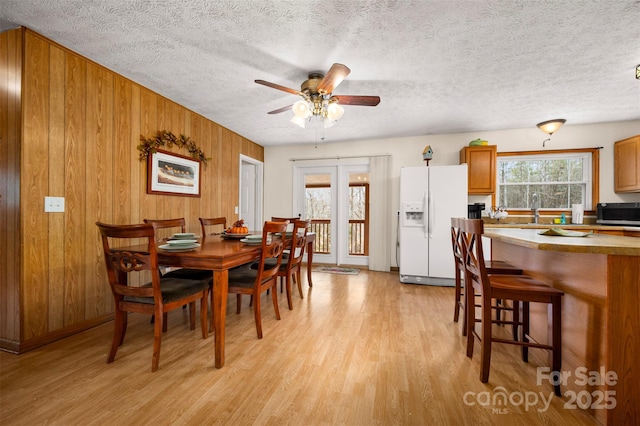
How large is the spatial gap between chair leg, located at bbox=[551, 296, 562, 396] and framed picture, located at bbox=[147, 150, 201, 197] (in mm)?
3634

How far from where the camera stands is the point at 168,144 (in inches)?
126

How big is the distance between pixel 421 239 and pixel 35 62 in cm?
444

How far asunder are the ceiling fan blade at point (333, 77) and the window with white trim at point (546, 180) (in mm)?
3514

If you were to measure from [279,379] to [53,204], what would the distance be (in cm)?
221

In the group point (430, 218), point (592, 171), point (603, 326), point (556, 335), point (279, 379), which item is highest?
point (592, 171)

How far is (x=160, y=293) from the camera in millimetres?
1709

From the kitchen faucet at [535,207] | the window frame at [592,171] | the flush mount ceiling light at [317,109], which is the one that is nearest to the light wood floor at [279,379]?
the flush mount ceiling light at [317,109]

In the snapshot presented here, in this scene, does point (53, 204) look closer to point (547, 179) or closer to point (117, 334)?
point (117, 334)

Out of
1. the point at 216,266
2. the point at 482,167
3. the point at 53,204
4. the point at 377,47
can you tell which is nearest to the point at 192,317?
the point at 216,266

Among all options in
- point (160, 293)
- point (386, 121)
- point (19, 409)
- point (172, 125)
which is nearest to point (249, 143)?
point (172, 125)

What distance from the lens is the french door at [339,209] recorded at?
5.10 metres

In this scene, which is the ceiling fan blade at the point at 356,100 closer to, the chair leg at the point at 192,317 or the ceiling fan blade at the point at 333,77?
the ceiling fan blade at the point at 333,77

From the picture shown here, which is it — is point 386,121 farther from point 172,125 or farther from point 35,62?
point 35,62

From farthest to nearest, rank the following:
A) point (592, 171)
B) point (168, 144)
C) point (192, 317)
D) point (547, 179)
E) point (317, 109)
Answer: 1. point (547, 179)
2. point (592, 171)
3. point (168, 144)
4. point (317, 109)
5. point (192, 317)
